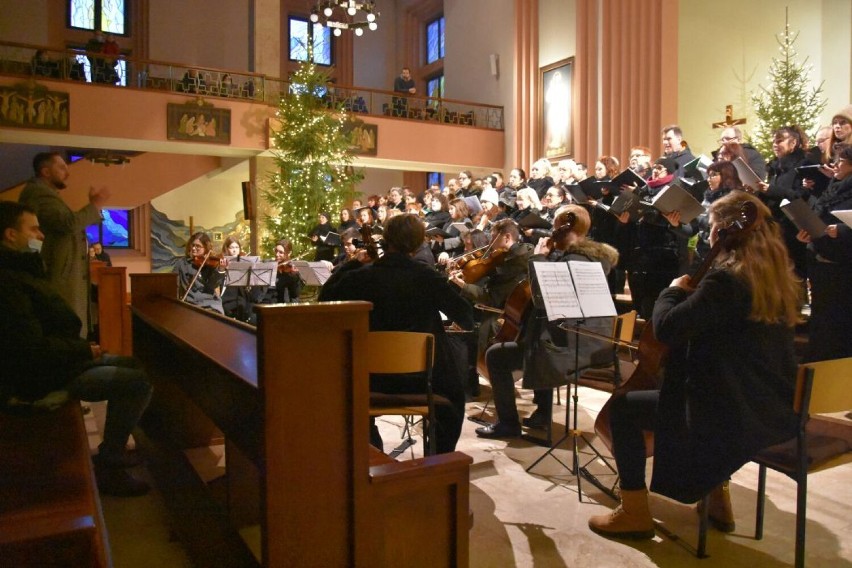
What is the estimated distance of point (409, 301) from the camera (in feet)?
10.8

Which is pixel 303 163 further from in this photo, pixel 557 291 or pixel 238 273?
pixel 557 291

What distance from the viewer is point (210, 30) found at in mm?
17109

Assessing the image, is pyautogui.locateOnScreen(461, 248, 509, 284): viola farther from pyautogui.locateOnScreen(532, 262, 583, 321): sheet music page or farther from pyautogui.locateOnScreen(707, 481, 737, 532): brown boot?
pyautogui.locateOnScreen(707, 481, 737, 532): brown boot

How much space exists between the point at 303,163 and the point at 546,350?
9.66m

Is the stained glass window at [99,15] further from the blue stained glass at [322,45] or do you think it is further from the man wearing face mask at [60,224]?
the man wearing face mask at [60,224]

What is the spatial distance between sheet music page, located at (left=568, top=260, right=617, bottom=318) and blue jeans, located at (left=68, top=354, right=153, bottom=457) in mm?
2137

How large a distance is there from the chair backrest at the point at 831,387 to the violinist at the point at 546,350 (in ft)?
5.14

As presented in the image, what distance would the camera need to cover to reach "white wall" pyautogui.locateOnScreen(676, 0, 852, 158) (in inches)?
462

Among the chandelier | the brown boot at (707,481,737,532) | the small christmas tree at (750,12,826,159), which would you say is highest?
the chandelier

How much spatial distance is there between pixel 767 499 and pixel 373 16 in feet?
33.2

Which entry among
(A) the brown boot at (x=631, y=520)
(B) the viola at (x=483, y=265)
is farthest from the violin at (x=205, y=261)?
(A) the brown boot at (x=631, y=520)

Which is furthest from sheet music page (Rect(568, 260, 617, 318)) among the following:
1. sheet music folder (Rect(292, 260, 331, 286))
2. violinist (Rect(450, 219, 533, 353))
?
sheet music folder (Rect(292, 260, 331, 286))

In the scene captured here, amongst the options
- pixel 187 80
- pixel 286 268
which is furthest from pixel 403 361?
pixel 187 80

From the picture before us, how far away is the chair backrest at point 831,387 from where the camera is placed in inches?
96.6
